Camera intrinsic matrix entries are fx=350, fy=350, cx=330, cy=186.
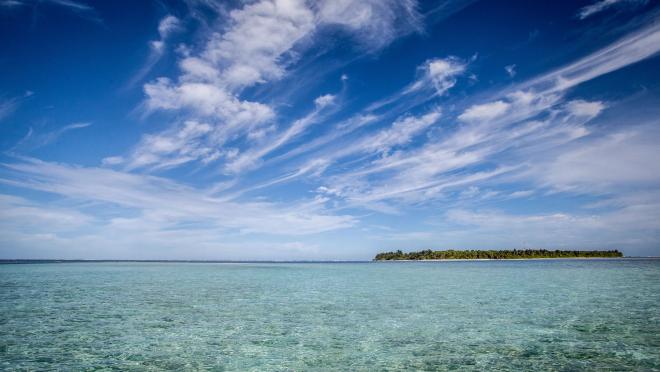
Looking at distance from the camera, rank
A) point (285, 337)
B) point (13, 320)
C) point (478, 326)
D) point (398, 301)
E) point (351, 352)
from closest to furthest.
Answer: point (351, 352), point (285, 337), point (478, 326), point (13, 320), point (398, 301)

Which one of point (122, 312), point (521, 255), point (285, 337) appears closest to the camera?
point (285, 337)

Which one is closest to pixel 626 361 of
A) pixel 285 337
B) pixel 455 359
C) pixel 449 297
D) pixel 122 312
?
pixel 455 359

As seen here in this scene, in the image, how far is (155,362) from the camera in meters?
11.1

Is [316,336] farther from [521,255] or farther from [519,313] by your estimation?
[521,255]

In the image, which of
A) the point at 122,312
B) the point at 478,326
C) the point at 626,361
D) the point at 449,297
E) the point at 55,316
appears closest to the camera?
the point at 626,361

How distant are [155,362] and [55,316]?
11381 mm

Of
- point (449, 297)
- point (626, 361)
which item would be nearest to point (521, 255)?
point (449, 297)

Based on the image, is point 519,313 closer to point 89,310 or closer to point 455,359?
point 455,359

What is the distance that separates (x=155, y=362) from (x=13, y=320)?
11.6 metres

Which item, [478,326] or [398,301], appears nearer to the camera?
[478,326]

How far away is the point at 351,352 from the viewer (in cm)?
1202

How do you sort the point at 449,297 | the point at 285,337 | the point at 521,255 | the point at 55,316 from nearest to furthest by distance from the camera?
the point at 285,337 < the point at 55,316 < the point at 449,297 < the point at 521,255

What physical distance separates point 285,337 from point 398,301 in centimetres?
1259

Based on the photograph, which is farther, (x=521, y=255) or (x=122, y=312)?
(x=521, y=255)
